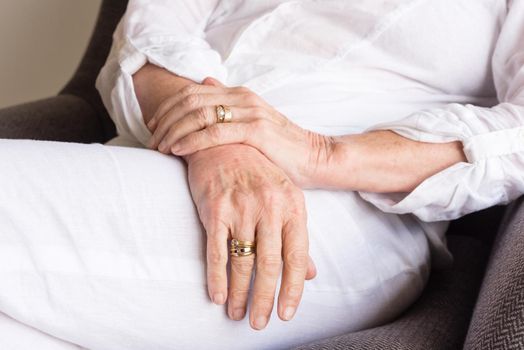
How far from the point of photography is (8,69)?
81.7 inches

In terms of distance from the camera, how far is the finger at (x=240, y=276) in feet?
2.25

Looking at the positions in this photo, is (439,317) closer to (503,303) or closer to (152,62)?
(503,303)

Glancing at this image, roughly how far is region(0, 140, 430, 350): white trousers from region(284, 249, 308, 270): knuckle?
6 centimetres

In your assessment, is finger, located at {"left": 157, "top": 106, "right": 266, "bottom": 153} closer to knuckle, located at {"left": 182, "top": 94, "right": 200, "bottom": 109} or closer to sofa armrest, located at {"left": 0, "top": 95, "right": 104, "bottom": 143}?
knuckle, located at {"left": 182, "top": 94, "right": 200, "bottom": 109}

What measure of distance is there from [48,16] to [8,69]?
0.21 m

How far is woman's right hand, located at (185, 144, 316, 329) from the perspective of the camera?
Result: 675 mm

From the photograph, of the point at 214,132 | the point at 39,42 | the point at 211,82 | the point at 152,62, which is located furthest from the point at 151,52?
the point at 39,42

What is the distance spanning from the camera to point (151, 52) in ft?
3.02

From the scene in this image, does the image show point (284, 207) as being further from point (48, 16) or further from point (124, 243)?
point (48, 16)

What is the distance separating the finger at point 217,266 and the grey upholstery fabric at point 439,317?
0.30 feet

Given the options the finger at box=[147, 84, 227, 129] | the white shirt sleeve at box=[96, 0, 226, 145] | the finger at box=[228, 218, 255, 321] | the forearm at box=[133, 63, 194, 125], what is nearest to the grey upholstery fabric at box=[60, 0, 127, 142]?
the white shirt sleeve at box=[96, 0, 226, 145]

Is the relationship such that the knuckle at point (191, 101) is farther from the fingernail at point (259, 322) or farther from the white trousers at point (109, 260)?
the fingernail at point (259, 322)

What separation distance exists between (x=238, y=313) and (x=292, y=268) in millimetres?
70

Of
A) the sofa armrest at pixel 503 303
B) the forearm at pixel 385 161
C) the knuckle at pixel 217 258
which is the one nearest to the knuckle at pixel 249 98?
the forearm at pixel 385 161
